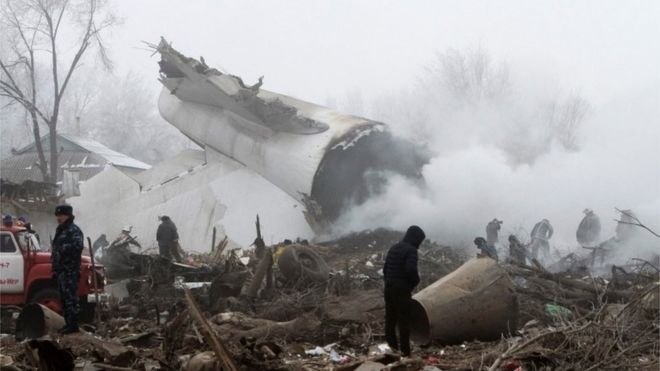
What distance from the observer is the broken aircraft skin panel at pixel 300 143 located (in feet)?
56.0

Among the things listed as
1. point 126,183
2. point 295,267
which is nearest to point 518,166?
point 295,267

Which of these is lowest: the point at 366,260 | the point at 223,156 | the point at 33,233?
the point at 366,260

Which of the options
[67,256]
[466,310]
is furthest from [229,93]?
[466,310]

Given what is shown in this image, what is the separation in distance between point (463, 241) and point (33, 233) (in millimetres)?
9561

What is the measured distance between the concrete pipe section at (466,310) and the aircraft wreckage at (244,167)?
9363 millimetres

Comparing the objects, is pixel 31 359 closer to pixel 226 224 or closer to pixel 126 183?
pixel 226 224

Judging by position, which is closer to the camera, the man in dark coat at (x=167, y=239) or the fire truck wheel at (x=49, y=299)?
the fire truck wheel at (x=49, y=299)

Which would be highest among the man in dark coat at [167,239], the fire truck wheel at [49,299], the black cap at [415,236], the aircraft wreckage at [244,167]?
the aircraft wreckage at [244,167]

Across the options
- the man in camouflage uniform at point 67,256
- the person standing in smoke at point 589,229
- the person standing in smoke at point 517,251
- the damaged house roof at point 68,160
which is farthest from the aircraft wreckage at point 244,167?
the damaged house roof at point 68,160

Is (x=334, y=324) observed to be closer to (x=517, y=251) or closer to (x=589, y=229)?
(x=517, y=251)

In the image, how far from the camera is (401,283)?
6879mm

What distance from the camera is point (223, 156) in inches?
789

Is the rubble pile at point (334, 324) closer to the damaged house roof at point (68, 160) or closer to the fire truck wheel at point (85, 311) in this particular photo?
the fire truck wheel at point (85, 311)

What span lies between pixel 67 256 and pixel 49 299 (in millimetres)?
A: 1929
